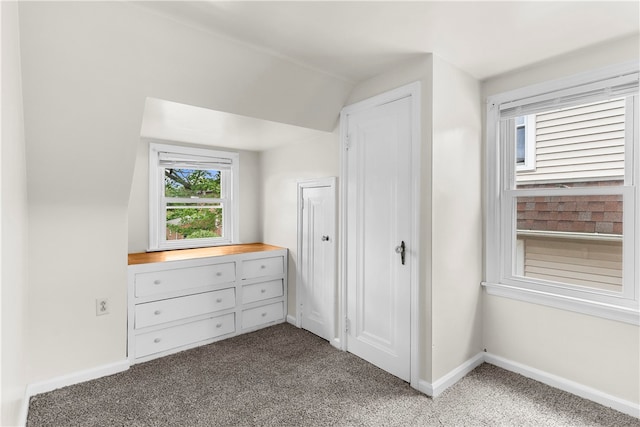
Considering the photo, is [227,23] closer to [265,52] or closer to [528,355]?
[265,52]

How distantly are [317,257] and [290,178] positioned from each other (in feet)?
3.08

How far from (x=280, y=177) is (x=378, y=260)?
167cm

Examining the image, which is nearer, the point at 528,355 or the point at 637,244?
the point at 637,244

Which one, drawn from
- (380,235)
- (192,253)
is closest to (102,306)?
(192,253)

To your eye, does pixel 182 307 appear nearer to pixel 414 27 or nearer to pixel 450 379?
pixel 450 379

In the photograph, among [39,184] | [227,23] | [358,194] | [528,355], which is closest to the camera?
[227,23]

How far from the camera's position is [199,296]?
2.97 m

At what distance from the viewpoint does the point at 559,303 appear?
7.61 ft

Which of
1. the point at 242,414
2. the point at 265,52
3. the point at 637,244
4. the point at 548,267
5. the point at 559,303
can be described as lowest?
the point at 242,414

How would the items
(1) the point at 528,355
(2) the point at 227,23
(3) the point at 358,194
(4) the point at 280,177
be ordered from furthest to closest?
1. (4) the point at 280,177
2. (3) the point at 358,194
3. (1) the point at 528,355
4. (2) the point at 227,23

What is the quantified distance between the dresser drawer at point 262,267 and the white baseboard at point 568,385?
6.81 ft

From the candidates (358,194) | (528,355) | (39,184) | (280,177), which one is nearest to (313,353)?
(358,194)

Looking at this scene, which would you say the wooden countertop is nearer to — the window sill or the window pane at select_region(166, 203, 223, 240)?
the window pane at select_region(166, 203, 223, 240)

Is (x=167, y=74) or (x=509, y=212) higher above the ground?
(x=167, y=74)
